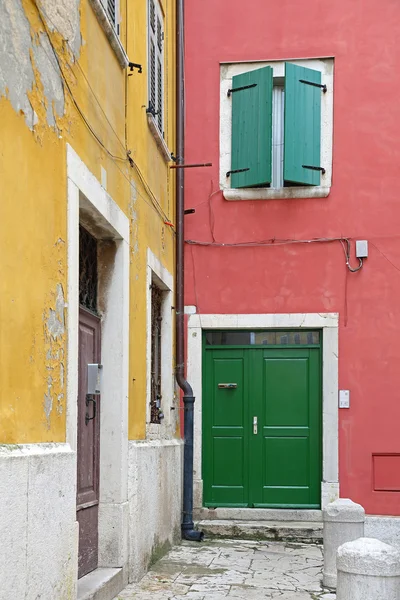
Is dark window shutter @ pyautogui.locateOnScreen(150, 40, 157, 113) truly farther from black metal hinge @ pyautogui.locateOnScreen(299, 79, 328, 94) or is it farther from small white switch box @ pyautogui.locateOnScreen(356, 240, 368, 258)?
small white switch box @ pyautogui.locateOnScreen(356, 240, 368, 258)

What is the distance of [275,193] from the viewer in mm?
10102

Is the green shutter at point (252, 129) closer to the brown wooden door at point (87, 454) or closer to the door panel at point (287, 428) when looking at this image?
the door panel at point (287, 428)

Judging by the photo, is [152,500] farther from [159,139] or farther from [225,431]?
[159,139]

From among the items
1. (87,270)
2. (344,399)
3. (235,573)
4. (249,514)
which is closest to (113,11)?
(87,270)

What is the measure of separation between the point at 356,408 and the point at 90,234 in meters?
4.59

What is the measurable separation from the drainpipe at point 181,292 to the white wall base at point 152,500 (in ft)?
0.44

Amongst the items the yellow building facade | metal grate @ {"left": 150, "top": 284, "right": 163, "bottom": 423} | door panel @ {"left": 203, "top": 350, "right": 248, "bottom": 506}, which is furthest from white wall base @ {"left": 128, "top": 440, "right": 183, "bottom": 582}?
door panel @ {"left": 203, "top": 350, "right": 248, "bottom": 506}

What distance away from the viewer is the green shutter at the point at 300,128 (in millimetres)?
9906

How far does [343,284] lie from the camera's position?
9.94 metres

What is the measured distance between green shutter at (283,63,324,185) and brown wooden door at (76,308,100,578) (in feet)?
13.9

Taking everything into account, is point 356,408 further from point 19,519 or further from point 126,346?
point 19,519

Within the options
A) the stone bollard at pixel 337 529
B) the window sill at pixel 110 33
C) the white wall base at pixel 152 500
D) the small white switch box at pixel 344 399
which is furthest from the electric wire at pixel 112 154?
the stone bollard at pixel 337 529

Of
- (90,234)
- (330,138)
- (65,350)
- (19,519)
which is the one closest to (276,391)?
(330,138)

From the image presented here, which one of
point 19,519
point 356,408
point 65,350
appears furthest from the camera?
point 356,408
